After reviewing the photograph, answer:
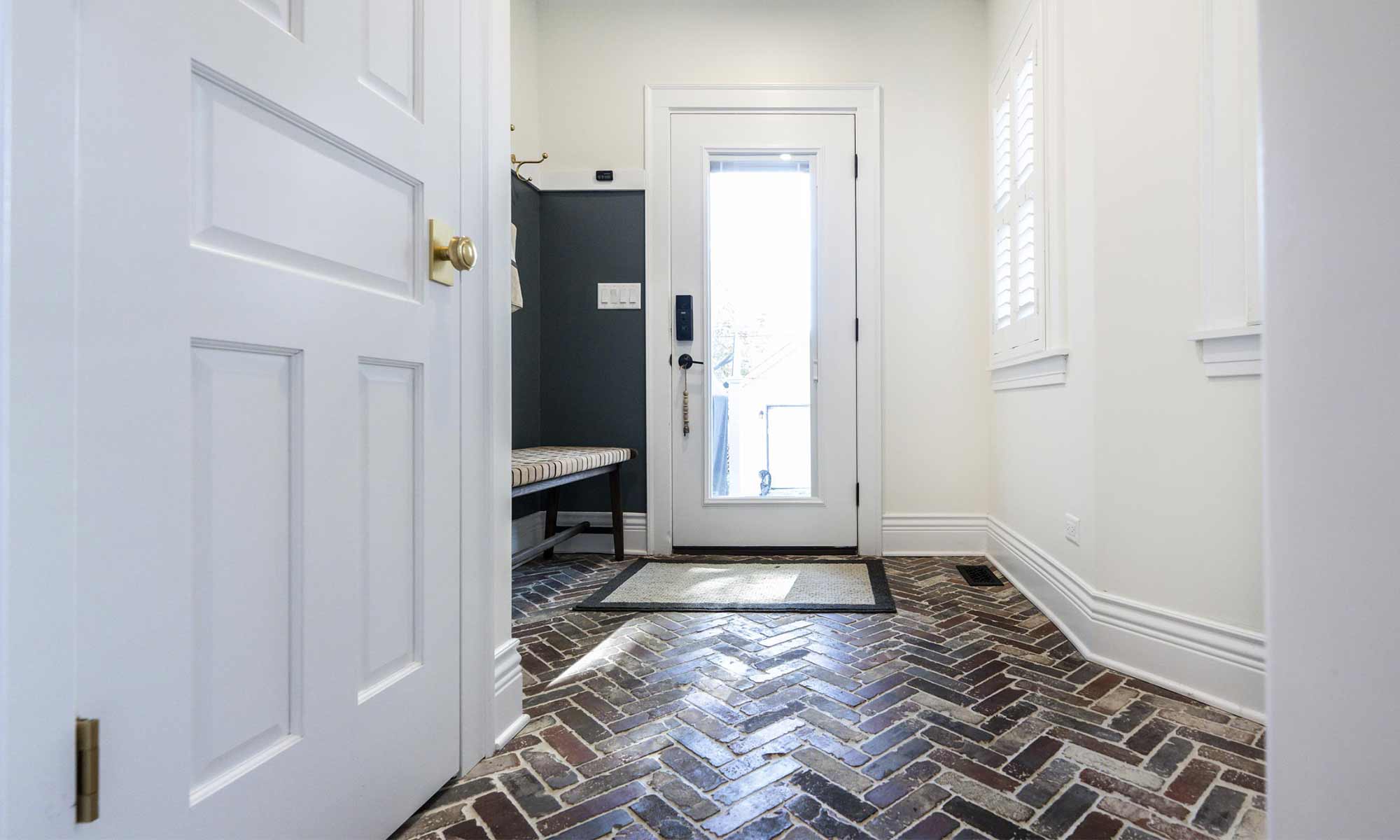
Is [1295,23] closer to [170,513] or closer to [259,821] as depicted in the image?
[170,513]

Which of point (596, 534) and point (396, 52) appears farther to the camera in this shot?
point (596, 534)

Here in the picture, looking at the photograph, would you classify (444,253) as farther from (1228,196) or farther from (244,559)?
(1228,196)

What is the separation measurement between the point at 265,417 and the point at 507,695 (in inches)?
34.0

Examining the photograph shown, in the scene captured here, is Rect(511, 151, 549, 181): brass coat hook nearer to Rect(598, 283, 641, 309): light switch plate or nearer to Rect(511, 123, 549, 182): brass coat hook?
Rect(511, 123, 549, 182): brass coat hook

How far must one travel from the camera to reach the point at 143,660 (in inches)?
26.3

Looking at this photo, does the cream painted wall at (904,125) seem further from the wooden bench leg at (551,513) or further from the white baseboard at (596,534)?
the wooden bench leg at (551,513)

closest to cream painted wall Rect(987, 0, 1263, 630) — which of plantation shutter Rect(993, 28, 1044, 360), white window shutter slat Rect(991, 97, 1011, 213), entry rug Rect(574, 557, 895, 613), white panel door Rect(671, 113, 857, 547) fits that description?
plantation shutter Rect(993, 28, 1044, 360)

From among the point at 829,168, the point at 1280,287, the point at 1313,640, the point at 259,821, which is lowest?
the point at 259,821

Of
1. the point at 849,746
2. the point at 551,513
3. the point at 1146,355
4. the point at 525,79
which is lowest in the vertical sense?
the point at 849,746

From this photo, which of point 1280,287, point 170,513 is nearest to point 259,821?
point 170,513

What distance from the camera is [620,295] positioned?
3.39 m

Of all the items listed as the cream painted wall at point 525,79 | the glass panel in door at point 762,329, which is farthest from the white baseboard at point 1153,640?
the cream painted wall at point 525,79

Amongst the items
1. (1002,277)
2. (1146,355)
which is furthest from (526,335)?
(1146,355)

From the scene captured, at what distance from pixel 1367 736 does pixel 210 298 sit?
1116 millimetres
